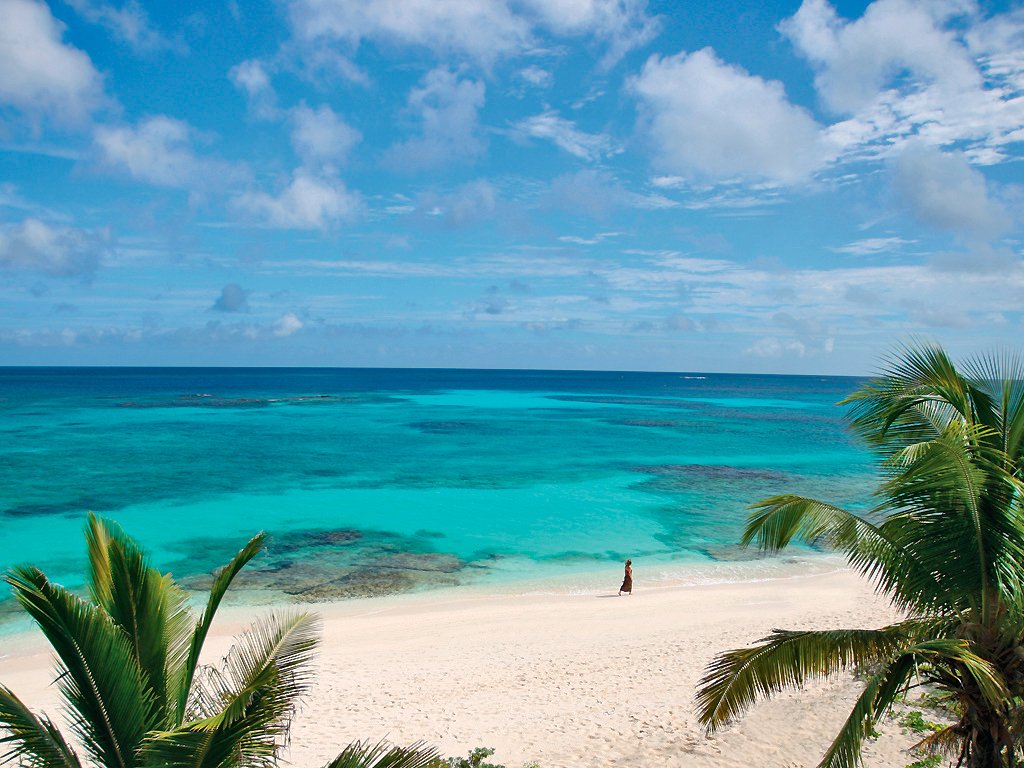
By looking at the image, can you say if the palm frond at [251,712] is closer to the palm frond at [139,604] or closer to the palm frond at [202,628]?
the palm frond at [202,628]

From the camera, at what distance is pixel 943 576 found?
5.60m

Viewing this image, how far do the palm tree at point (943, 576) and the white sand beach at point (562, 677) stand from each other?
3.32m

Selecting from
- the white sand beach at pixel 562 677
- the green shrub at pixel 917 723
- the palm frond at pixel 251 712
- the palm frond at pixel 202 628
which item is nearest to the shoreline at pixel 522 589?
the white sand beach at pixel 562 677

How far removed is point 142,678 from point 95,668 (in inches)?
17.7

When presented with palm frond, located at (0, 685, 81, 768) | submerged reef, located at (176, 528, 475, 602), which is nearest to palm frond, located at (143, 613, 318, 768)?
palm frond, located at (0, 685, 81, 768)

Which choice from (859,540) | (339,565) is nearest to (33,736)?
(859,540)

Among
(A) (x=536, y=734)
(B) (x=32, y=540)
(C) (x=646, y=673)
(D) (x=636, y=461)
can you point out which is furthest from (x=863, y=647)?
(D) (x=636, y=461)

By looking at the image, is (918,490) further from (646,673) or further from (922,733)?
(646,673)

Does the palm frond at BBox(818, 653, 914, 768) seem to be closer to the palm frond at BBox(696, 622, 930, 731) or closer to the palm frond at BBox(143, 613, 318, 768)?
the palm frond at BBox(696, 622, 930, 731)

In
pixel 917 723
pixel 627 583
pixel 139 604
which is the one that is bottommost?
pixel 627 583

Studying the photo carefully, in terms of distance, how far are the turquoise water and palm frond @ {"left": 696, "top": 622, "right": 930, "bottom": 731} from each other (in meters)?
2.10

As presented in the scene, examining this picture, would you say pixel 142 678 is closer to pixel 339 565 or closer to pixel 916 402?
pixel 916 402

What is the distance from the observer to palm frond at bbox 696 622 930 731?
18.5 feet

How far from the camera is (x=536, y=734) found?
9.47 meters
